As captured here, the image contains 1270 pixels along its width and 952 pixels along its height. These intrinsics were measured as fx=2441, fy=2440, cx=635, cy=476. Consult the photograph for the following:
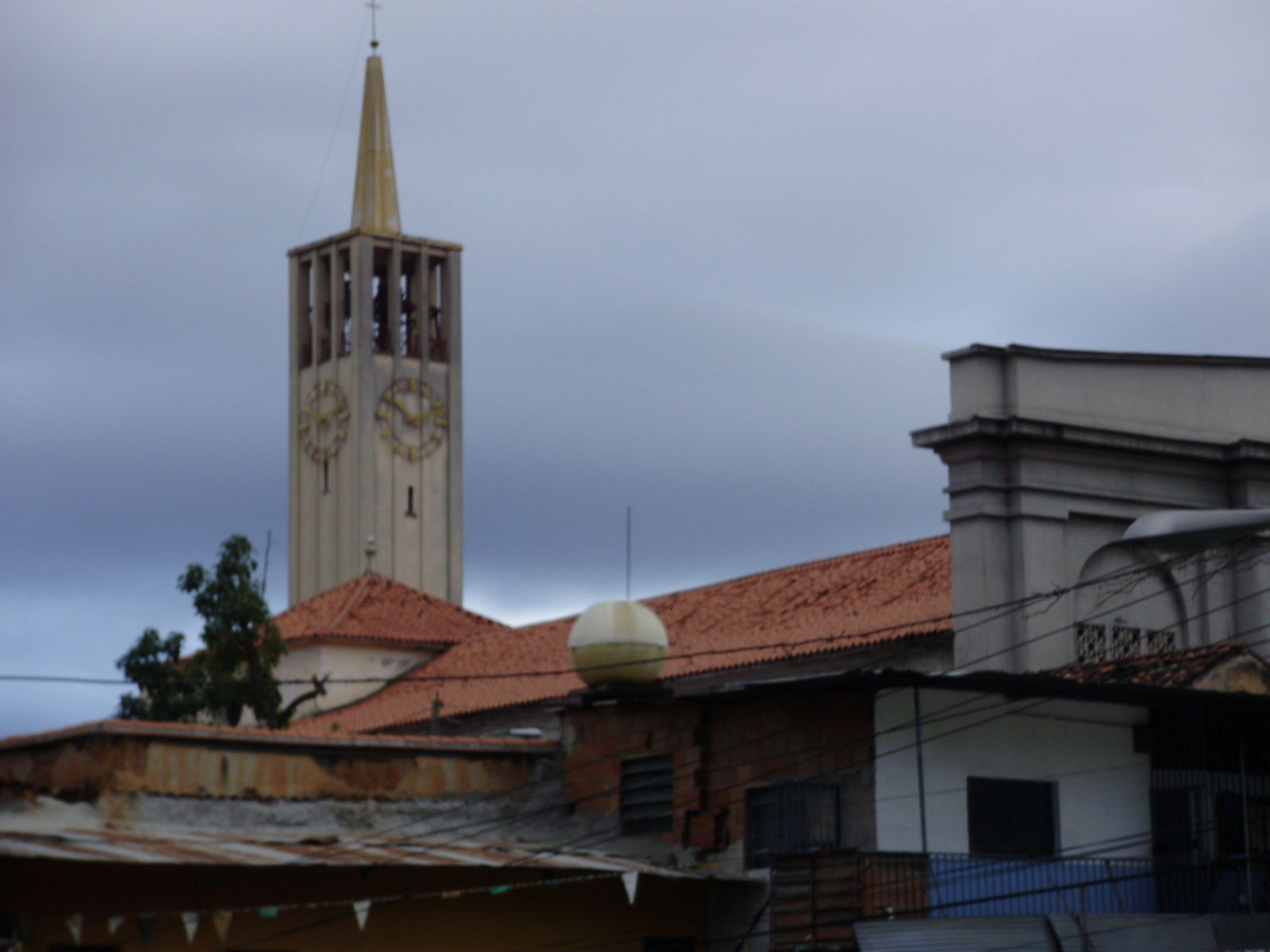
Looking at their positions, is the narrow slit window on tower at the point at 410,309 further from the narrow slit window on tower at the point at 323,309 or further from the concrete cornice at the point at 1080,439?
the concrete cornice at the point at 1080,439

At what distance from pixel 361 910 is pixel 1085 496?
13.7 metres

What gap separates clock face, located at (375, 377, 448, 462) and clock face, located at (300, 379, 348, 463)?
114 centimetres

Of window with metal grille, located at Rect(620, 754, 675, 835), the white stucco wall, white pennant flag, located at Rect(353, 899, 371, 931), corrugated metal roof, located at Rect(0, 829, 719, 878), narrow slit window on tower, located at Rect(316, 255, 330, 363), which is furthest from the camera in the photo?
narrow slit window on tower, located at Rect(316, 255, 330, 363)

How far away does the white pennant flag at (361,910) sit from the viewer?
21584 mm

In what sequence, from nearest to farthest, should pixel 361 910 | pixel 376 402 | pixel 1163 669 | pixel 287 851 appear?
pixel 361 910
pixel 287 851
pixel 1163 669
pixel 376 402

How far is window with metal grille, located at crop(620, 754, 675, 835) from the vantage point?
25781 millimetres

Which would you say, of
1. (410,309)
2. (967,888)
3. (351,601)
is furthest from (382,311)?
(967,888)

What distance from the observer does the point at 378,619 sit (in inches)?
1818

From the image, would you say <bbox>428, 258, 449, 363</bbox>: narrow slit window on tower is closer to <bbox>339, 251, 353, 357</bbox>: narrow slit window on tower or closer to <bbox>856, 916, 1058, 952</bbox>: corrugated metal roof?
<bbox>339, 251, 353, 357</bbox>: narrow slit window on tower

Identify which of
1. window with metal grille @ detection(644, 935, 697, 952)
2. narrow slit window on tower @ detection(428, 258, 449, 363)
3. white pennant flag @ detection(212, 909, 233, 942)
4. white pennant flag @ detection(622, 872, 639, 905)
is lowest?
window with metal grille @ detection(644, 935, 697, 952)

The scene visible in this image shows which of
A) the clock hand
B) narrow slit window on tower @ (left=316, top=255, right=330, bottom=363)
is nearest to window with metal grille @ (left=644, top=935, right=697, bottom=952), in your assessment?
the clock hand

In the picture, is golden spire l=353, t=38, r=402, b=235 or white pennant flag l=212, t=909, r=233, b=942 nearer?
white pennant flag l=212, t=909, r=233, b=942

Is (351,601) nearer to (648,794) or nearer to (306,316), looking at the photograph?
(648,794)

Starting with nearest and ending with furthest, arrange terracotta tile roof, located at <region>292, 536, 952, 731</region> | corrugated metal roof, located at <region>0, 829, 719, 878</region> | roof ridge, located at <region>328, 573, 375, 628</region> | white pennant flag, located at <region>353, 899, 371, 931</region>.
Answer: corrugated metal roof, located at <region>0, 829, 719, 878</region>, white pennant flag, located at <region>353, 899, 371, 931</region>, terracotta tile roof, located at <region>292, 536, 952, 731</region>, roof ridge, located at <region>328, 573, 375, 628</region>
